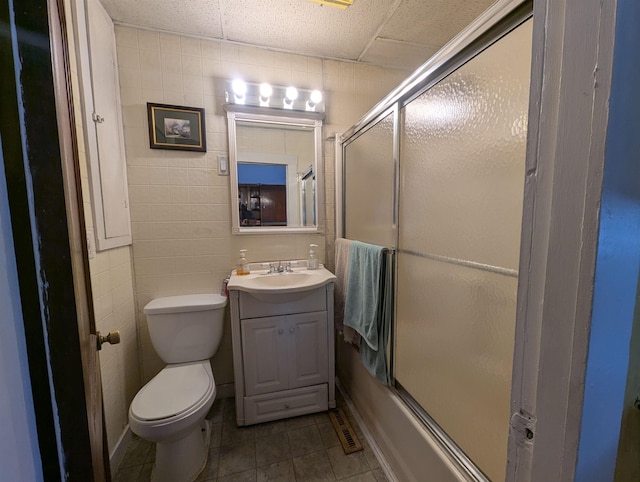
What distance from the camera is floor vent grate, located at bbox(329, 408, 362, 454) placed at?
4.72 ft

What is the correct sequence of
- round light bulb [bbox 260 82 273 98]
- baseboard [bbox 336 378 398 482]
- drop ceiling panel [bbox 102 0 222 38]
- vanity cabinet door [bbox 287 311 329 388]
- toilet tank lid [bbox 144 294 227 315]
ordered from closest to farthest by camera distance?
baseboard [bbox 336 378 398 482] → drop ceiling panel [bbox 102 0 222 38] → toilet tank lid [bbox 144 294 227 315] → vanity cabinet door [bbox 287 311 329 388] → round light bulb [bbox 260 82 273 98]

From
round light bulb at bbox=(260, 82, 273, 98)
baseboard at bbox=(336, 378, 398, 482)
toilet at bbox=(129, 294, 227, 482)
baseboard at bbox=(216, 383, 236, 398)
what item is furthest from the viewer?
baseboard at bbox=(216, 383, 236, 398)

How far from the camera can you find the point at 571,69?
33 cm

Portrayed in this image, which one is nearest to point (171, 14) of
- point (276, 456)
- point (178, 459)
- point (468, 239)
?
point (468, 239)

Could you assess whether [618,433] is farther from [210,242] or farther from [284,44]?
[284,44]

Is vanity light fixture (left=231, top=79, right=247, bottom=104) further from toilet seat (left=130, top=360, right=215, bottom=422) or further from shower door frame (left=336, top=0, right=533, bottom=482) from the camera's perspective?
toilet seat (left=130, top=360, right=215, bottom=422)

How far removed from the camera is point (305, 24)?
1.54 metres

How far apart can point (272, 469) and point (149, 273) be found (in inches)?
51.7

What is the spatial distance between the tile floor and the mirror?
1229mm

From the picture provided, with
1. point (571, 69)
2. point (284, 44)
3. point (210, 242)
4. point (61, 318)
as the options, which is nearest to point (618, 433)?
point (571, 69)

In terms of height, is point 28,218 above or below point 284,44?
below

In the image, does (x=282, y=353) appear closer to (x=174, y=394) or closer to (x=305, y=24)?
(x=174, y=394)

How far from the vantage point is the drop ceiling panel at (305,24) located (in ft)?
4.63

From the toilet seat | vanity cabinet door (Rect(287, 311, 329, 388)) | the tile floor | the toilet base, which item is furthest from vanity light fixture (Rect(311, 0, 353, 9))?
the tile floor
